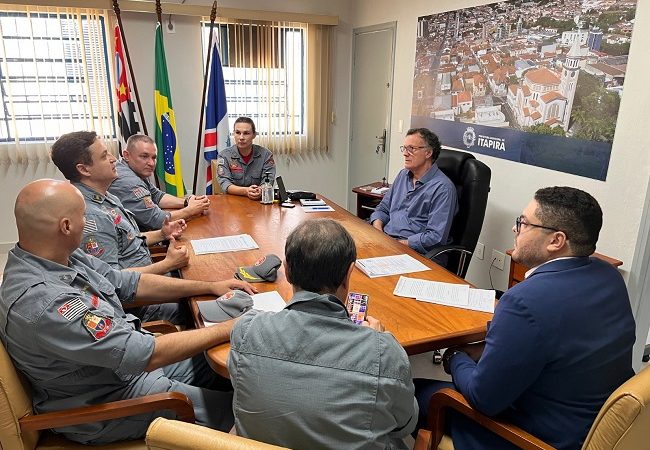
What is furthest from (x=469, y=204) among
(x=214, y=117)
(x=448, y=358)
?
(x=214, y=117)

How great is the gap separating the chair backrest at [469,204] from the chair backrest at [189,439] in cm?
200

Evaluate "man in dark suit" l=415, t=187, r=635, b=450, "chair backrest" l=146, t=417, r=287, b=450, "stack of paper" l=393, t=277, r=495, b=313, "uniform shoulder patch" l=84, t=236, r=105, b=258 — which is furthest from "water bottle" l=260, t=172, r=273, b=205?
"chair backrest" l=146, t=417, r=287, b=450

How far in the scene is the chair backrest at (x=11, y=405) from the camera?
1160mm

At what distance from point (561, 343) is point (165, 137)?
13.2 ft

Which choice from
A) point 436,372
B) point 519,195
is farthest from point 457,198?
point 436,372

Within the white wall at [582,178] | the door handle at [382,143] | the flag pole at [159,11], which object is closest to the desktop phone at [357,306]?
the white wall at [582,178]

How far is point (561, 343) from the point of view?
3.68ft

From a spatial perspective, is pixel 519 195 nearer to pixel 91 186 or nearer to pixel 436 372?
pixel 436 372

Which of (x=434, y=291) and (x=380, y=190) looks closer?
(x=434, y=291)

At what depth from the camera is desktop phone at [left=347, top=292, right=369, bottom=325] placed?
1.44 metres

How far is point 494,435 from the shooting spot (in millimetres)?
1277

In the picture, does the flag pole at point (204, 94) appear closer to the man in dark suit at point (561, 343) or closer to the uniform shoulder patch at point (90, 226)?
the uniform shoulder patch at point (90, 226)

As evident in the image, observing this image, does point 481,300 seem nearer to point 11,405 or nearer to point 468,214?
point 468,214

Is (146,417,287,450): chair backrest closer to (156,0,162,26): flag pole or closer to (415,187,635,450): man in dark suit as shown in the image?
(415,187,635,450): man in dark suit
